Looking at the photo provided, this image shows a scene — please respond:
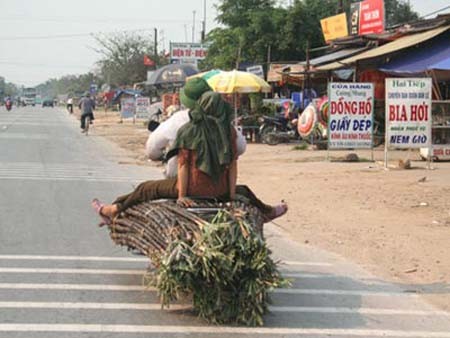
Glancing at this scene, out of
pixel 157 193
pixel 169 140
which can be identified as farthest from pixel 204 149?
pixel 157 193

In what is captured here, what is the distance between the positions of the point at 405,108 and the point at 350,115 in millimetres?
1514

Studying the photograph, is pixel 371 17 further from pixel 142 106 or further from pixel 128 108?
pixel 128 108

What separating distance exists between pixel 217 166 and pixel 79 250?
256 cm

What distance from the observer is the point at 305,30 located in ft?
126

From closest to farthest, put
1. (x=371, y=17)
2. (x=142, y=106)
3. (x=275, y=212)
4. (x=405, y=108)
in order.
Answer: (x=275, y=212), (x=405, y=108), (x=371, y=17), (x=142, y=106)

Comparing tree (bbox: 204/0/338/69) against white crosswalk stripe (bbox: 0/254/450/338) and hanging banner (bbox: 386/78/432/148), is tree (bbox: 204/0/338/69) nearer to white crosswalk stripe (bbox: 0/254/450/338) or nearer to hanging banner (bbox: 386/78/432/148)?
hanging banner (bbox: 386/78/432/148)

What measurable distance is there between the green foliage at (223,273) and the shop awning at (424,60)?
14272 mm

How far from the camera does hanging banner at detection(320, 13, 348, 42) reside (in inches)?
1251

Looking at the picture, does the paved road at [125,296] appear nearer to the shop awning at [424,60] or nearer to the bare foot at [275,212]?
the bare foot at [275,212]

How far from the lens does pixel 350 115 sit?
1720 centimetres

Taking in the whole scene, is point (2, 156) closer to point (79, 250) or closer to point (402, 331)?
point (79, 250)

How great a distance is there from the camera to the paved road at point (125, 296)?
17.7 feet

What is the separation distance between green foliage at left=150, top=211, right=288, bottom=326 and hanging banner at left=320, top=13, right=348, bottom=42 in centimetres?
2714

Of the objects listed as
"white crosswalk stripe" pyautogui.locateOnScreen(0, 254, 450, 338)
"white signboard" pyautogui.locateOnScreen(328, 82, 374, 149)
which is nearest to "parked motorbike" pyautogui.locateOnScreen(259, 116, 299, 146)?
"white signboard" pyautogui.locateOnScreen(328, 82, 374, 149)
